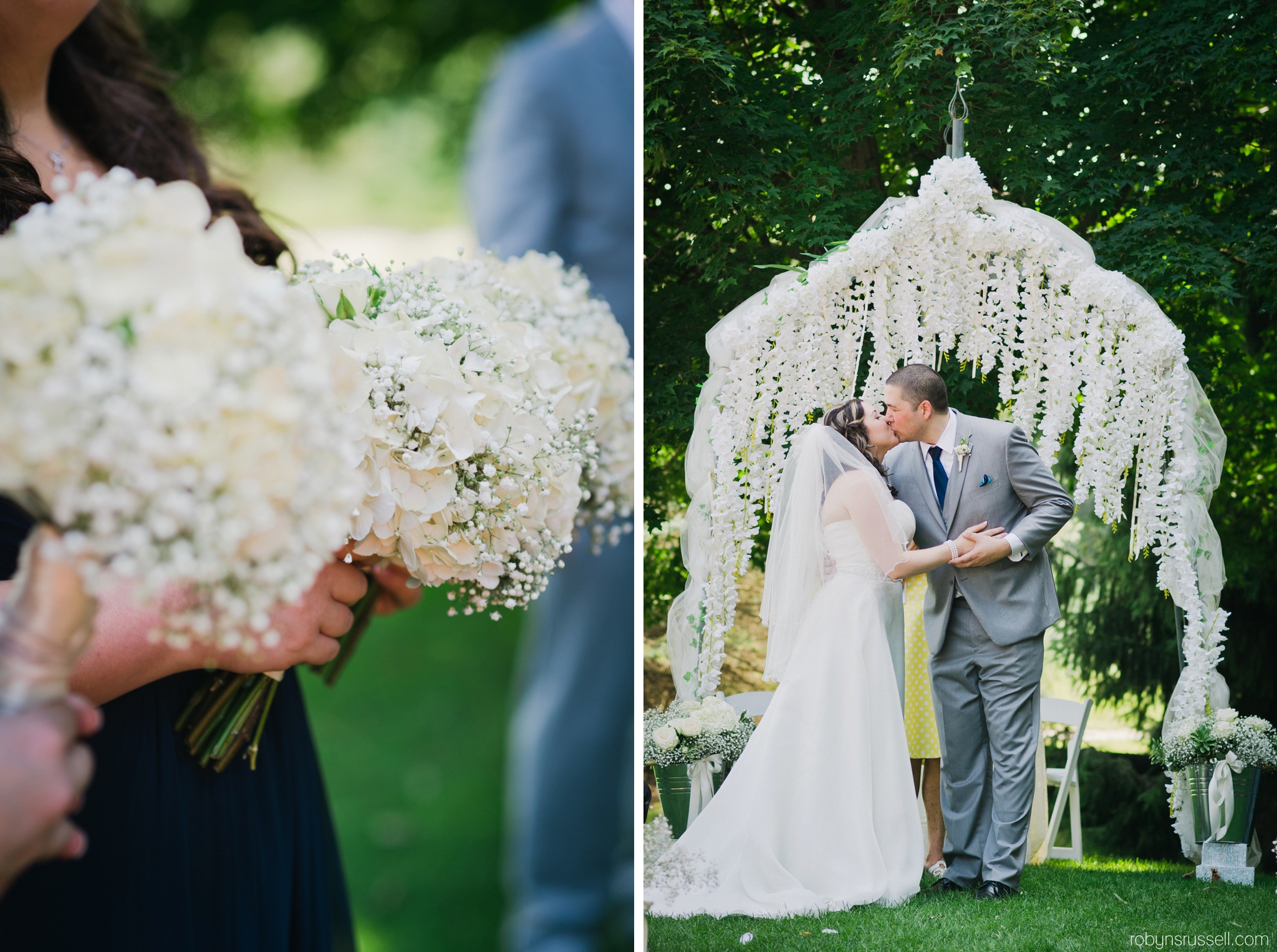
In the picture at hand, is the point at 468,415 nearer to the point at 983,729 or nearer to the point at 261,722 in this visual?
the point at 261,722

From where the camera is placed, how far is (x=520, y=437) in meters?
1.46

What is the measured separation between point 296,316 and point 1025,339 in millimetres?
2011

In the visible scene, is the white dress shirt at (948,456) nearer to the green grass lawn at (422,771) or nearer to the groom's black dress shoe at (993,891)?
the groom's black dress shoe at (993,891)

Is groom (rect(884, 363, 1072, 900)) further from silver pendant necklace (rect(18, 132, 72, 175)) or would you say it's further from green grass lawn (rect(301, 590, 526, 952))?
silver pendant necklace (rect(18, 132, 72, 175))

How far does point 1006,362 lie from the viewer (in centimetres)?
238

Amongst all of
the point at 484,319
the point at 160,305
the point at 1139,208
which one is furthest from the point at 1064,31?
the point at 160,305

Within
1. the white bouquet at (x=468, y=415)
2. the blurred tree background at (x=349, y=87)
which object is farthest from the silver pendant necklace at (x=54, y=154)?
the blurred tree background at (x=349, y=87)

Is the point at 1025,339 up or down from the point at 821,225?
down

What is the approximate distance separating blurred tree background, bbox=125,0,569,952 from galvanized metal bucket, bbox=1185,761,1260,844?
217 centimetres

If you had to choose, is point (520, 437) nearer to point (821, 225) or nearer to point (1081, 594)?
point (821, 225)

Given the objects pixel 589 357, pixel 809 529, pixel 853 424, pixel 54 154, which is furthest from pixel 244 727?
pixel 853 424

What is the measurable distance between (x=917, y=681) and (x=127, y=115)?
212 centimetres

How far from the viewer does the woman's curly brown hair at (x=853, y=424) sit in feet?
7.88

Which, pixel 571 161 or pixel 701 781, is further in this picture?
pixel 571 161
